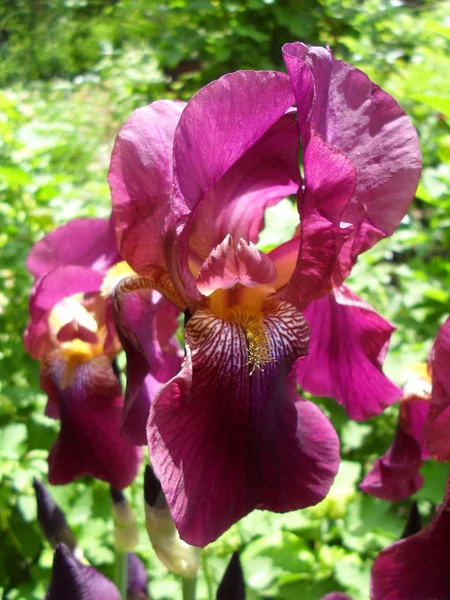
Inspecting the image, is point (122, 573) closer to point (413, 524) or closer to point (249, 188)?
point (413, 524)

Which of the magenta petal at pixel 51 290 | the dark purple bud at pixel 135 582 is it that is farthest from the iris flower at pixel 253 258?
the dark purple bud at pixel 135 582

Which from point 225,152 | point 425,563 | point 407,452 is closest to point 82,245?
point 225,152

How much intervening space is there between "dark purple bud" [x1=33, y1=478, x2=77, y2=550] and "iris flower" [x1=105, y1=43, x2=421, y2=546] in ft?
1.67

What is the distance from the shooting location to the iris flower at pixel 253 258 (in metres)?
0.79

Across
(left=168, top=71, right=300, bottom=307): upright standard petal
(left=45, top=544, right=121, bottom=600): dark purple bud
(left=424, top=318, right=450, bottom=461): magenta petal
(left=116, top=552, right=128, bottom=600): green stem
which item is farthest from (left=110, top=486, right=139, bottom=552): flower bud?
(left=424, top=318, right=450, bottom=461): magenta petal

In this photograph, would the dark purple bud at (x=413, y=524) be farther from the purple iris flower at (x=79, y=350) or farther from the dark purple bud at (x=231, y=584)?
the purple iris flower at (x=79, y=350)

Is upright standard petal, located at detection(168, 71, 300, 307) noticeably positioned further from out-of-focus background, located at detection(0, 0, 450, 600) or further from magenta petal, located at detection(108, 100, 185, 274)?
out-of-focus background, located at detection(0, 0, 450, 600)

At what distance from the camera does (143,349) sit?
0.94 meters

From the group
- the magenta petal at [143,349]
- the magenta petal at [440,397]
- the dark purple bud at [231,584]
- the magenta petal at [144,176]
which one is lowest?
the dark purple bud at [231,584]

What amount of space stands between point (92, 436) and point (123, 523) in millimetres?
282

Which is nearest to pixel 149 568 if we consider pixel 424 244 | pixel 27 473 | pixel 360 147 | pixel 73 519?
pixel 73 519

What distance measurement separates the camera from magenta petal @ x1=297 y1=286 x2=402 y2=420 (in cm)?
102

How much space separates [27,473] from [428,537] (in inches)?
46.1

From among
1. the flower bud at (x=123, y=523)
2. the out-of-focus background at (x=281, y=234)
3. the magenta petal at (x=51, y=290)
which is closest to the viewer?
the magenta petal at (x=51, y=290)
